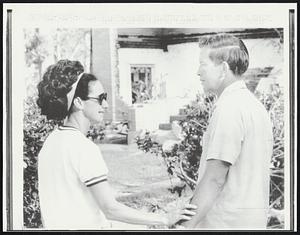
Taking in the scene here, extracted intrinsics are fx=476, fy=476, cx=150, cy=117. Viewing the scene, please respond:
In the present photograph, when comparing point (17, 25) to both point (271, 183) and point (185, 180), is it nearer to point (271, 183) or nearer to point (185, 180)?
point (185, 180)

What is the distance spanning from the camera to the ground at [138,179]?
2119 millimetres

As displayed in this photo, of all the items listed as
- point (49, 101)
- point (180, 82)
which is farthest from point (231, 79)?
point (49, 101)

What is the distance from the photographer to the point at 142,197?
213 cm

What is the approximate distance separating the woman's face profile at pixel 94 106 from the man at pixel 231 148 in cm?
45

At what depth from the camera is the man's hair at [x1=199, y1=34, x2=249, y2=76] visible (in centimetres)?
210

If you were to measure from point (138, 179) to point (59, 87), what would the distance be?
0.54 m

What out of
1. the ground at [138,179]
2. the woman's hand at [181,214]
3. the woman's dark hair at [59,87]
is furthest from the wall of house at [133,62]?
the woman's hand at [181,214]

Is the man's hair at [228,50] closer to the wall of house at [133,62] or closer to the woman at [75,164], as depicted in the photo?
the wall of house at [133,62]

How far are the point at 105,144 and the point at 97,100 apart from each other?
200mm

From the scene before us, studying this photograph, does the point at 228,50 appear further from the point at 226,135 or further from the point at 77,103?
the point at 77,103

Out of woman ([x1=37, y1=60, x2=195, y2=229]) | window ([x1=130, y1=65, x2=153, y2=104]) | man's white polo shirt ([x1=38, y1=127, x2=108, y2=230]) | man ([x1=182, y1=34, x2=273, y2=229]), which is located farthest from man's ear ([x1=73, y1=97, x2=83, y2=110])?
man ([x1=182, y1=34, x2=273, y2=229])

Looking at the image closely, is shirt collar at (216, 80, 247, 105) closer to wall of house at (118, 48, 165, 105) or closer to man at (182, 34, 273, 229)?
man at (182, 34, 273, 229)

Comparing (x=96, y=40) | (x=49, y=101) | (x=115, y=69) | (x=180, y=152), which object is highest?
(x=96, y=40)

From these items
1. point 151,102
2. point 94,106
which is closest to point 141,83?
Answer: point 151,102
